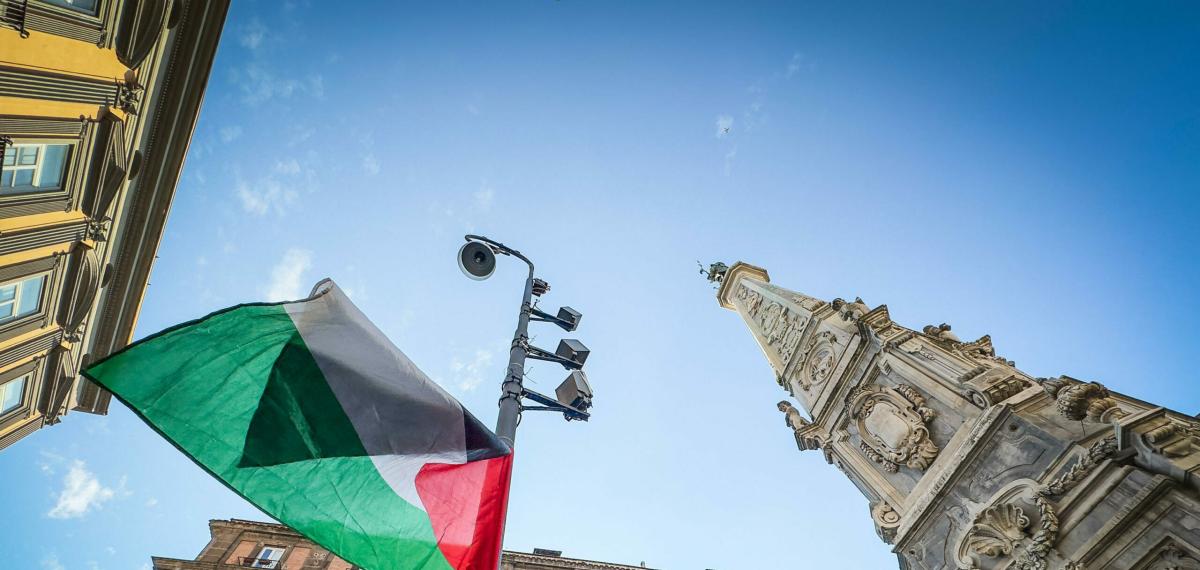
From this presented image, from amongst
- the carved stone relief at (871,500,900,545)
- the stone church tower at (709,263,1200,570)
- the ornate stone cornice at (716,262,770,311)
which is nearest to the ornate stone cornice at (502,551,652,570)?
the stone church tower at (709,263,1200,570)

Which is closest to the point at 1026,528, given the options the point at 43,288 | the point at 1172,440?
the point at 1172,440

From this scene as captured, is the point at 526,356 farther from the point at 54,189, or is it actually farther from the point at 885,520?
the point at 54,189

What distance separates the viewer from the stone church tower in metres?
7.93

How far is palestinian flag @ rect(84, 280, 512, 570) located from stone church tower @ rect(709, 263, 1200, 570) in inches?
396

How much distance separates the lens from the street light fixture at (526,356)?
19.6 feet

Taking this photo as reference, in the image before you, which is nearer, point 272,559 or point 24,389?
point 24,389

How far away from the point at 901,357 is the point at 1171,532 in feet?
22.6

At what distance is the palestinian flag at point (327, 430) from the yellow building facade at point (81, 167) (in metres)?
11.2

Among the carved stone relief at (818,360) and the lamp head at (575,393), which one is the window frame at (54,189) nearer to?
the lamp head at (575,393)

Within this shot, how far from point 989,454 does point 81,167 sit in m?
23.5

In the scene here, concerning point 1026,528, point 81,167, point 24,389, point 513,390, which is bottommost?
point 24,389

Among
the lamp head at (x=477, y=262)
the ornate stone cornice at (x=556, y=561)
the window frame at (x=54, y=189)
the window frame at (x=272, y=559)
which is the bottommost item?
the window frame at (x=272, y=559)

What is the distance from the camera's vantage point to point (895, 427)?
1346cm

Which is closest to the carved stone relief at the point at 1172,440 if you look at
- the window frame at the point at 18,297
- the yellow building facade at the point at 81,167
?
the yellow building facade at the point at 81,167
